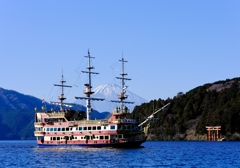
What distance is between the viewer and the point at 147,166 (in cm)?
7956

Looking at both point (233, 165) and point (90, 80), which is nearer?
point (233, 165)

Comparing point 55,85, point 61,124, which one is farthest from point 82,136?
point 55,85

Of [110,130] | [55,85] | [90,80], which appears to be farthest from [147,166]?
[55,85]

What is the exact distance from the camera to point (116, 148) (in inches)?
4624

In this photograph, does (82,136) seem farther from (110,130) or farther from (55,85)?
(55,85)

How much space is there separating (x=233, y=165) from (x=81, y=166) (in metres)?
24.5

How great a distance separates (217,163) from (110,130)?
3562 cm

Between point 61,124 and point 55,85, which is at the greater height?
point 55,85

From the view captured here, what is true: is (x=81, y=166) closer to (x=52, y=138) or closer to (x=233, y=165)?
(x=233, y=165)

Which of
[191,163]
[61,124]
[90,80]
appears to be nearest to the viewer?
[191,163]

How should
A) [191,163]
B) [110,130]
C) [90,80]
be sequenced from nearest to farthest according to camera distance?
[191,163]
[110,130]
[90,80]

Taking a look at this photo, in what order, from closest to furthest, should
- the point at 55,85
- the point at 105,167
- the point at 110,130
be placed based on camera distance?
the point at 105,167
the point at 110,130
the point at 55,85

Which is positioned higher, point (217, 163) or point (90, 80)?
point (90, 80)

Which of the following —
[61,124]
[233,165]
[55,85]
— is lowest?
[233,165]
